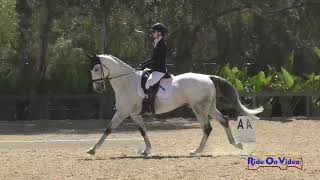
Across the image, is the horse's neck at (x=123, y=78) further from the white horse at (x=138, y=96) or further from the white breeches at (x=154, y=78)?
the white breeches at (x=154, y=78)

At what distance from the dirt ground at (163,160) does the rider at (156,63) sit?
1.26 meters

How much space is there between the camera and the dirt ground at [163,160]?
9.23 metres

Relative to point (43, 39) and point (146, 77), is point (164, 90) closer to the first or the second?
point (146, 77)

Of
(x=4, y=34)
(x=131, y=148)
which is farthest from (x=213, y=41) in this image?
(x=131, y=148)

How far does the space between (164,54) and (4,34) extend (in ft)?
41.7

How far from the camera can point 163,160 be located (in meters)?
11.1

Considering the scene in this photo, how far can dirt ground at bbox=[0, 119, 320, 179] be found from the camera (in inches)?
364

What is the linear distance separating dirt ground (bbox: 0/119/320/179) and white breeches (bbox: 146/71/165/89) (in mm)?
1396

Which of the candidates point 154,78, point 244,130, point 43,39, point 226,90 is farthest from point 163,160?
point 43,39

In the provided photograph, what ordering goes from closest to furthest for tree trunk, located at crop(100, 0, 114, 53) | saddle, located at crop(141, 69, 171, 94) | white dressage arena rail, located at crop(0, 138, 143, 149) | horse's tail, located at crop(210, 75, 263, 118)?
saddle, located at crop(141, 69, 171, 94) < horse's tail, located at crop(210, 75, 263, 118) < white dressage arena rail, located at crop(0, 138, 143, 149) < tree trunk, located at crop(100, 0, 114, 53)

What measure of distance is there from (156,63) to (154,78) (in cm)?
29

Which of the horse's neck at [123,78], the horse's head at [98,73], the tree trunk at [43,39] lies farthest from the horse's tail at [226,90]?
the tree trunk at [43,39]

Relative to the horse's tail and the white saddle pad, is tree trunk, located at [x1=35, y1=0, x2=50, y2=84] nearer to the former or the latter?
the horse's tail

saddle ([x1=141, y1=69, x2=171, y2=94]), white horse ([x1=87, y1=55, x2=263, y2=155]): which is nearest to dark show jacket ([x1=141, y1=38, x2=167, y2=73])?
saddle ([x1=141, y1=69, x2=171, y2=94])
